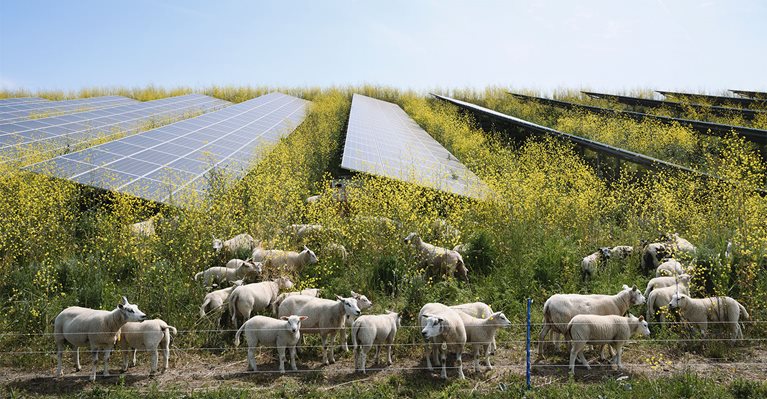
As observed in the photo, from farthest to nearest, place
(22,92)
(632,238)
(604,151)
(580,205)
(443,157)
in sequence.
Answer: (22,92), (443,157), (604,151), (580,205), (632,238)

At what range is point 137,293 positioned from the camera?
32.2 feet

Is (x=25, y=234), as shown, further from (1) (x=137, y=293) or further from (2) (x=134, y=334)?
(2) (x=134, y=334)

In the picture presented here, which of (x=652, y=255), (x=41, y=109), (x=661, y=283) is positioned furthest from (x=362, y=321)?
(x=41, y=109)

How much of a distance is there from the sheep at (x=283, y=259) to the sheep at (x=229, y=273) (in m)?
0.38

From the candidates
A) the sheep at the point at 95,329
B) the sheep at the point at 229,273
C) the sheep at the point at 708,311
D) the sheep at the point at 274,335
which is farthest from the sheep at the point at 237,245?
the sheep at the point at 708,311

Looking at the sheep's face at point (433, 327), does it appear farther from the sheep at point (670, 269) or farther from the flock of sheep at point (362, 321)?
the sheep at point (670, 269)

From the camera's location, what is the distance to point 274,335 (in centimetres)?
830

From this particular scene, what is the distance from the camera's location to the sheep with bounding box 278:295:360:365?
861cm

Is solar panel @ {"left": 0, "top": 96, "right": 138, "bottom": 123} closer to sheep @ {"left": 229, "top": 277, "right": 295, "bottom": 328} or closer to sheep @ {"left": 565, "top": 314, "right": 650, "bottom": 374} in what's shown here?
sheep @ {"left": 229, "top": 277, "right": 295, "bottom": 328}

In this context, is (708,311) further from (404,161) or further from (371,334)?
(404,161)

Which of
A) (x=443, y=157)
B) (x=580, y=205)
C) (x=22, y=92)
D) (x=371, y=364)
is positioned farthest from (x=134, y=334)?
(x=22, y=92)

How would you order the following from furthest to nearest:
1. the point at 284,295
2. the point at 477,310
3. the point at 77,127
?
1. the point at 77,127
2. the point at 284,295
3. the point at 477,310

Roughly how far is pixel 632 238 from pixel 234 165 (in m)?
12.2

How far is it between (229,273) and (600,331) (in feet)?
21.0
